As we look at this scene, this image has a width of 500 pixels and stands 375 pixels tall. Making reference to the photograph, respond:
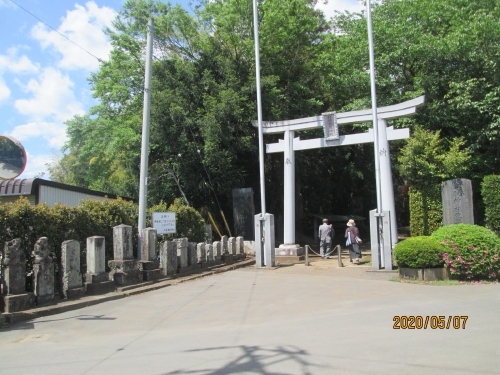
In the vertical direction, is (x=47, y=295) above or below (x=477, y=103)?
below

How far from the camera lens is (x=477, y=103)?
1991cm

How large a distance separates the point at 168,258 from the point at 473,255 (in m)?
9.21

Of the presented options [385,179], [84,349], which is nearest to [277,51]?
[385,179]

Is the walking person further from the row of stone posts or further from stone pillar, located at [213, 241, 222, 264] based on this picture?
the row of stone posts

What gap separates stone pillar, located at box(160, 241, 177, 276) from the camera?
14758 millimetres

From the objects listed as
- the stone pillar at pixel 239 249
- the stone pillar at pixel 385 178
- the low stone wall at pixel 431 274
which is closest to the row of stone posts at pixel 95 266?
the stone pillar at pixel 239 249

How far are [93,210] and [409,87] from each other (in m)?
17.2

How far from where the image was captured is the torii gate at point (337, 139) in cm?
1844

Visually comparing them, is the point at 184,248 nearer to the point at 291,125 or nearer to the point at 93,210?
the point at 93,210

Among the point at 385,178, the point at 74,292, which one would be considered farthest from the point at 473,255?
the point at 74,292

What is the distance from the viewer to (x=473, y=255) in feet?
41.9

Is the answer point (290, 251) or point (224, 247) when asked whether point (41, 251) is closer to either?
point (224, 247)

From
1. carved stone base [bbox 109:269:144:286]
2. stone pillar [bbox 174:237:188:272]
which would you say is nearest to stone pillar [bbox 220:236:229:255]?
stone pillar [bbox 174:237:188:272]

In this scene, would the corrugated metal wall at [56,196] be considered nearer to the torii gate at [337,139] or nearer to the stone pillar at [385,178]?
the torii gate at [337,139]
